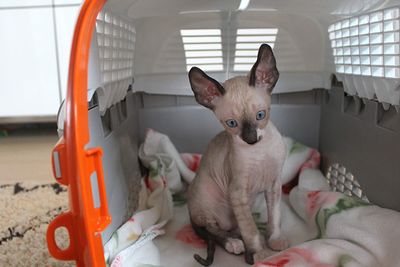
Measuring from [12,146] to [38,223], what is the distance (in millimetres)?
1100

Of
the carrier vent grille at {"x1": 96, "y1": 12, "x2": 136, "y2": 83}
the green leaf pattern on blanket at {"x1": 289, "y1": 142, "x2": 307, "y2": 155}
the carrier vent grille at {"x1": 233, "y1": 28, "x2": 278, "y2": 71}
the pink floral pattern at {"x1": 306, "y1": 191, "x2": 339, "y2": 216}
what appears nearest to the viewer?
the carrier vent grille at {"x1": 96, "y1": 12, "x2": 136, "y2": 83}

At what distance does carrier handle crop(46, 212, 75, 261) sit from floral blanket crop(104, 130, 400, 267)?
150 mm

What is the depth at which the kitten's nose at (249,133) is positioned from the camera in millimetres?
792

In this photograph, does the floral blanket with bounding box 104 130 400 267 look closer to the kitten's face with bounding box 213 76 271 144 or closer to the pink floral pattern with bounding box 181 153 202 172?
the pink floral pattern with bounding box 181 153 202 172

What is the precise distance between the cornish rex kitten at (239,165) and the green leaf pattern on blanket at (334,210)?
0.09m

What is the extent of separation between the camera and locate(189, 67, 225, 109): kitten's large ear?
0.81m

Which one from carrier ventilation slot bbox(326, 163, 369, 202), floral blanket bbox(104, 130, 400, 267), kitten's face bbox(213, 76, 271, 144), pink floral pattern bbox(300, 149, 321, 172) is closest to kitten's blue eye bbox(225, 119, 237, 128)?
kitten's face bbox(213, 76, 271, 144)

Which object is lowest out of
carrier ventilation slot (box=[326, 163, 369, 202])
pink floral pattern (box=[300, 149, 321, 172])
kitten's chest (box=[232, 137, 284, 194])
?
carrier ventilation slot (box=[326, 163, 369, 202])

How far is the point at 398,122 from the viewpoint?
2.99ft

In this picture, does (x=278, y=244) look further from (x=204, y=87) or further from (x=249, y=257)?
(x=204, y=87)

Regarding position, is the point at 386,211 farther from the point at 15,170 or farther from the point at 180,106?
the point at 15,170

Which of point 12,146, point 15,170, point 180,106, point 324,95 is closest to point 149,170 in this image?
point 180,106

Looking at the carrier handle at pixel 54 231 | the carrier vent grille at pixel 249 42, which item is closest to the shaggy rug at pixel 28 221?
the carrier handle at pixel 54 231

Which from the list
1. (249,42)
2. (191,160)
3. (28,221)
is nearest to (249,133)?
(249,42)
